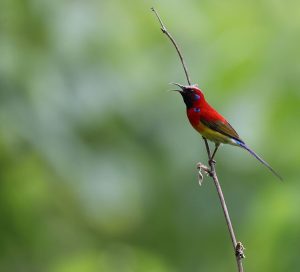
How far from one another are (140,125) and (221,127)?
599mm

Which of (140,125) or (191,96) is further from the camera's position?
(140,125)

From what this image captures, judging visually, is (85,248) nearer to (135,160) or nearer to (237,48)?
(135,160)

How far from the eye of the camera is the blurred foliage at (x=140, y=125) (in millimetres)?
4945

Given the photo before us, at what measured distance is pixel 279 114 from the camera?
5047 mm

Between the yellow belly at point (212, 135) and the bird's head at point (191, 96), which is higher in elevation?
the bird's head at point (191, 96)

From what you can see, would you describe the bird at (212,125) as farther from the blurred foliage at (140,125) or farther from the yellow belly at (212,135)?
the blurred foliage at (140,125)

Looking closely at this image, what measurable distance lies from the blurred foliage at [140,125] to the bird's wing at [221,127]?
268 millimetres

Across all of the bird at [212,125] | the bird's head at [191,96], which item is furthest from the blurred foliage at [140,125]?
the bird's head at [191,96]

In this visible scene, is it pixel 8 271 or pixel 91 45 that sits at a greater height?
pixel 91 45

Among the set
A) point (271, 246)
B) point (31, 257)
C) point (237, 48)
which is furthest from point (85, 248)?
point (237, 48)

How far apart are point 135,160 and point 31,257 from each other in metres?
1.02

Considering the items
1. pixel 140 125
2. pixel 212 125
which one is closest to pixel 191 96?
pixel 212 125

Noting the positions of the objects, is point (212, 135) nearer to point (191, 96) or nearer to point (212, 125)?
point (212, 125)

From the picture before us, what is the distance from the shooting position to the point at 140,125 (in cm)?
503
